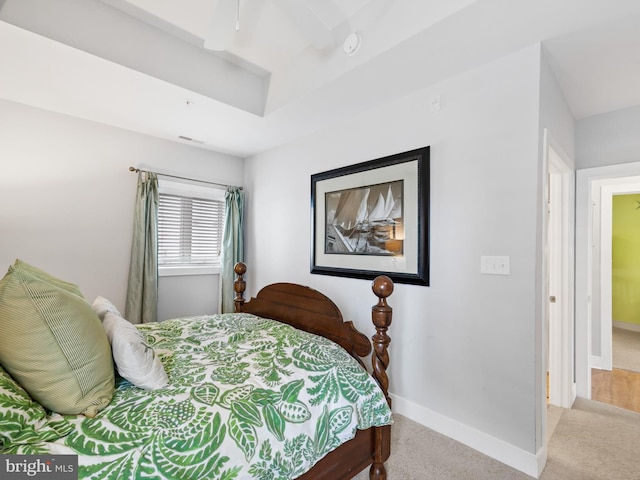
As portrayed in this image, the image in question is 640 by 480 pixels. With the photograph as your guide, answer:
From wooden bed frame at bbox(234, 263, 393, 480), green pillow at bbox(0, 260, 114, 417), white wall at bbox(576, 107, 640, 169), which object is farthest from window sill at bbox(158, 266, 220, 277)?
white wall at bbox(576, 107, 640, 169)

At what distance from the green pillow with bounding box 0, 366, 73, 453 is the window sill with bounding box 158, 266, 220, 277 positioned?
250 cm

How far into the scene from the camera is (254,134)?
3.26 m

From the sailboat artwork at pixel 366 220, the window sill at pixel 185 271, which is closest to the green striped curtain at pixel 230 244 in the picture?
the window sill at pixel 185 271

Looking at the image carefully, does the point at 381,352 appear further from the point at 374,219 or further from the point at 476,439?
the point at 374,219

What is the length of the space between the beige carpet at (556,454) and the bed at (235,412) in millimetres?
351

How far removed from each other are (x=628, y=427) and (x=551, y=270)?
1.18 metres

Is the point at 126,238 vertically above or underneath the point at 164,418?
above

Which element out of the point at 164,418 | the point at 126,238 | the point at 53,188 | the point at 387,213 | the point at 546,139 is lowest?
the point at 164,418

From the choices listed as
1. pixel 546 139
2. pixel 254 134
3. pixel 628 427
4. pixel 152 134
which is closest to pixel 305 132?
pixel 254 134

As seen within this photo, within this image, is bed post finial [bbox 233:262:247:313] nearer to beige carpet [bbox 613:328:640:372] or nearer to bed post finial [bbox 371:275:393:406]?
bed post finial [bbox 371:275:393:406]

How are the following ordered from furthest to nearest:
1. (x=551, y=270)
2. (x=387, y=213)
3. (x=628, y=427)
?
1. (x=551, y=270)
2. (x=387, y=213)
3. (x=628, y=427)

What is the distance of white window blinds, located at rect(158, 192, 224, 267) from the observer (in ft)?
11.5

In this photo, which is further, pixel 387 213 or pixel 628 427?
pixel 387 213

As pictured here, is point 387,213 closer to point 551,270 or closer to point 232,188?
point 551,270
